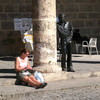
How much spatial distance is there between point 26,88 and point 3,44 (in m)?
7.00

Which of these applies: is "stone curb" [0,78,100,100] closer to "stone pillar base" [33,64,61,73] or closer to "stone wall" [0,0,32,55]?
"stone pillar base" [33,64,61,73]

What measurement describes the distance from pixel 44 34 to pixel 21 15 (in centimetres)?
618

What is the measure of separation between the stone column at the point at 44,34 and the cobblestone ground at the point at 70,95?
1.17 meters

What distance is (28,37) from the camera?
13.7m

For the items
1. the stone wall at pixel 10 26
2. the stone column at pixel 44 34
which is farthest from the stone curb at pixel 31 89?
the stone wall at pixel 10 26

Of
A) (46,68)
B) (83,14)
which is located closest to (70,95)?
(46,68)

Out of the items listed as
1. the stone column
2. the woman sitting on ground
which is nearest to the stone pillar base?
the stone column

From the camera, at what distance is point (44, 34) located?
8984mm

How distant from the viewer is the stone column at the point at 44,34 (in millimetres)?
8938

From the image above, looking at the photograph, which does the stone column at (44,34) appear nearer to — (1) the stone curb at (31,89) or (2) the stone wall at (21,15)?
(1) the stone curb at (31,89)

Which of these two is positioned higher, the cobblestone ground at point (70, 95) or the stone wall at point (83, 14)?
the stone wall at point (83, 14)

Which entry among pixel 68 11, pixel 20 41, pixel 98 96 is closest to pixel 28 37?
pixel 20 41

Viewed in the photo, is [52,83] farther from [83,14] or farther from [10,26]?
[83,14]

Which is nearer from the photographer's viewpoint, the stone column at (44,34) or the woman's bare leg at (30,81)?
the woman's bare leg at (30,81)
